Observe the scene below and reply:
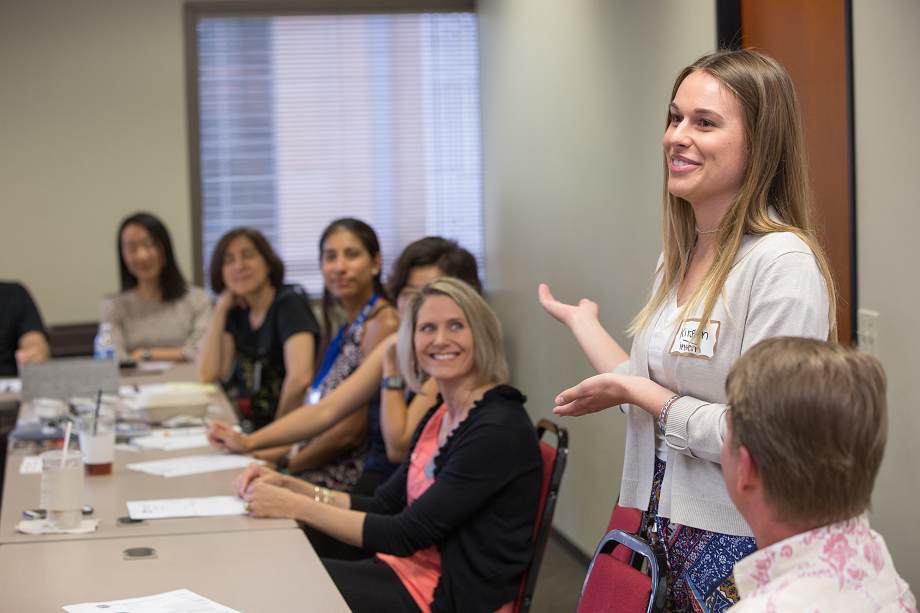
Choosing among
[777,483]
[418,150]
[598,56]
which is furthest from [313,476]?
[418,150]

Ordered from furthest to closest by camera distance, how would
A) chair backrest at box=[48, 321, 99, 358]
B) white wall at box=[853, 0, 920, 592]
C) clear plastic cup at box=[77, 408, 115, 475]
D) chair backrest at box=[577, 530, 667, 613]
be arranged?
chair backrest at box=[48, 321, 99, 358], clear plastic cup at box=[77, 408, 115, 475], white wall at box=[853, 0, 920, 592], chair backrest at box=[577, 530, 667, 613]

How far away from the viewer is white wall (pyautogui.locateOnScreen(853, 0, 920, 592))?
92.6 inches

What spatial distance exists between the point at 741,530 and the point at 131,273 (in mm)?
4671

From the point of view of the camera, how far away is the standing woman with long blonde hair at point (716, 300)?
1.63m

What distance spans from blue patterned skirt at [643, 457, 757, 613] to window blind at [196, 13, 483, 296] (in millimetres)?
4689

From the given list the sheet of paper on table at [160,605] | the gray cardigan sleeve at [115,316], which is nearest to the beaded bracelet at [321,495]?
the sheet of paper on table at [160,605]

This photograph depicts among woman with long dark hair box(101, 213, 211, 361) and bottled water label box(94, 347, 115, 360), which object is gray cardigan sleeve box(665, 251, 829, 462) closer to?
bottled water label box(94, 347, 115, 360)

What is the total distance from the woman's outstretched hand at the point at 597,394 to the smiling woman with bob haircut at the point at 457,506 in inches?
29.7

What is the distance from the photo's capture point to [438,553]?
261 cm

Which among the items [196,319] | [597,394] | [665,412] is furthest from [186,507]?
[196,319]

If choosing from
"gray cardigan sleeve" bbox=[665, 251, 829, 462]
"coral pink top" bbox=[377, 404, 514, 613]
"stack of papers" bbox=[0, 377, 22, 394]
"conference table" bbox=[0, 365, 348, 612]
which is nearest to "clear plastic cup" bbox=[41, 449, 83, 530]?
"conference table" bbox=[0, 365, 348, 612]

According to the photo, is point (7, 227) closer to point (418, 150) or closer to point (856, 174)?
point (418, 150)

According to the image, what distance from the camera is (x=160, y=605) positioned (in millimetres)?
1906

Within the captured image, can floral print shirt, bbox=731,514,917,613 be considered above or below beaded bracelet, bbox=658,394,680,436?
below
